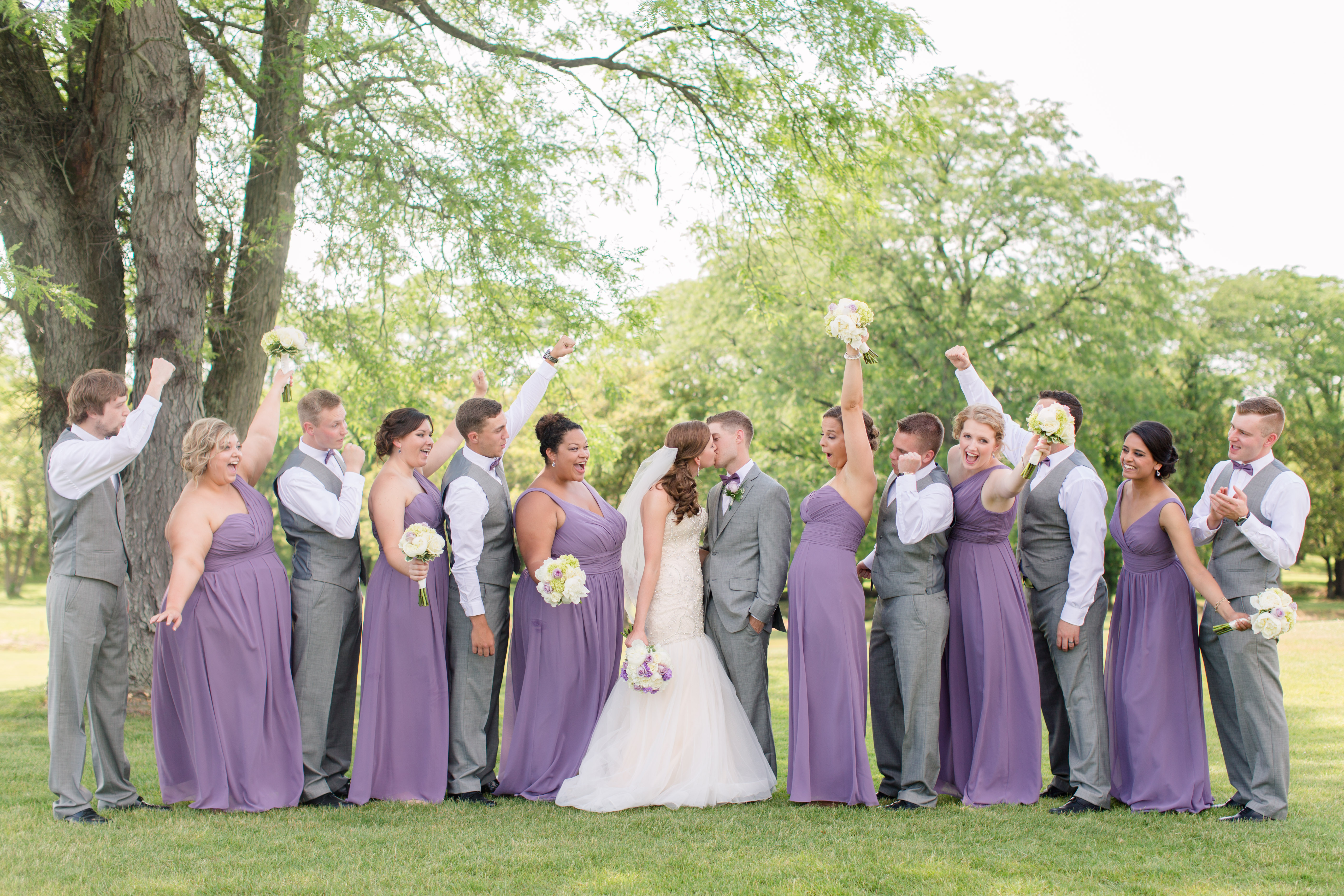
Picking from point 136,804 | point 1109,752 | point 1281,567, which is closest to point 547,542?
point 136,804

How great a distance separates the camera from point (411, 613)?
5.84 m

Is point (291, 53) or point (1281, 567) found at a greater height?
point (291, 53)

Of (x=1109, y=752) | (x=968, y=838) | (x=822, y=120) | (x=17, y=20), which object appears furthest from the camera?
A: (x=822, y=120)

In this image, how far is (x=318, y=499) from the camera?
221 inches

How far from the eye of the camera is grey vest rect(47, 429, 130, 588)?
528 cm

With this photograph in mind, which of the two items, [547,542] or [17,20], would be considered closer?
[547,542]

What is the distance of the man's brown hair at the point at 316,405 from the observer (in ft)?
18.5

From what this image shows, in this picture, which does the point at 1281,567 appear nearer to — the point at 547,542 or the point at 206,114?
the point at 547,542

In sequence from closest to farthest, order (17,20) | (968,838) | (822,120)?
(968,838) < (17,20) < (822,120)

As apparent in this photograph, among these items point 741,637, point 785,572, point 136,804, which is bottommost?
point 136,804

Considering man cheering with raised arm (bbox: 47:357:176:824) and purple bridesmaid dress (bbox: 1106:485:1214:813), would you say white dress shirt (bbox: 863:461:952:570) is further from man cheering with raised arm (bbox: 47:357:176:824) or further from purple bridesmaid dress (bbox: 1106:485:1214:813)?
man cheering with raised arm (bbox: 47:357:176:824)

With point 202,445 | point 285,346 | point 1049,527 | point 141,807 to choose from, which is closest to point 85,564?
point 202,445

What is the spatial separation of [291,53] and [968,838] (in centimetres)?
909

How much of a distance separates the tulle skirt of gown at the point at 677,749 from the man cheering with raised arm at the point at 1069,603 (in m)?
1.69
